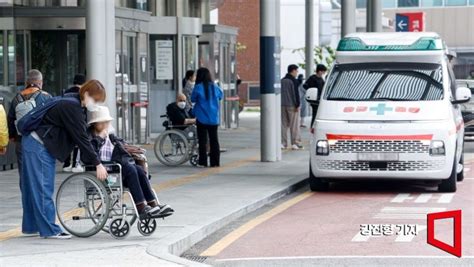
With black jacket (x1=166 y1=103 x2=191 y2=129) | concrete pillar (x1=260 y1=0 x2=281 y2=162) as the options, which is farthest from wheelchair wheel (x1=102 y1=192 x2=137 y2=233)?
concrete pillar (x1=260 y1=0 x2=281 y2=162)

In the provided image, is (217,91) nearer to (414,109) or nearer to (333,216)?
(414,109)

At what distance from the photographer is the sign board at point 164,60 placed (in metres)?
31.2

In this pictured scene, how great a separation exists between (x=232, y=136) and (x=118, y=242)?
1993 cm

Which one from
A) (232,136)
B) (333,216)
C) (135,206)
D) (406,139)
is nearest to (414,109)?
(406,139)

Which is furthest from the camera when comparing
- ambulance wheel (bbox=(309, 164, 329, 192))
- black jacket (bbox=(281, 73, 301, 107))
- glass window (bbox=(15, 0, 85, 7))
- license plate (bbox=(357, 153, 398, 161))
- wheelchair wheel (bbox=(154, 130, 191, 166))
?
black jacket (bbox=(281, 73, 301, 107))

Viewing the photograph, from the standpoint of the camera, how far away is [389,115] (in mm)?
16828

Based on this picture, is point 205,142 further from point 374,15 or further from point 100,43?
point 374,15

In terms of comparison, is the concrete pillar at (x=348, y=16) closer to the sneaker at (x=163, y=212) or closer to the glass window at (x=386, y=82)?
the glass window at (x=386, y=82)

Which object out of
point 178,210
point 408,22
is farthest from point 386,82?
point 408,22

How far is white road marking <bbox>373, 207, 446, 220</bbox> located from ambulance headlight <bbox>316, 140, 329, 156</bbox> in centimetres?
191

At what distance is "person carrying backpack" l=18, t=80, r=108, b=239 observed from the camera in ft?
38.1

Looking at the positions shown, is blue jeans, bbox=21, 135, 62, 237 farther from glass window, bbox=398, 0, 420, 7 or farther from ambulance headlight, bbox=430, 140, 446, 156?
glass window, bbox=398, 0, 420, 7

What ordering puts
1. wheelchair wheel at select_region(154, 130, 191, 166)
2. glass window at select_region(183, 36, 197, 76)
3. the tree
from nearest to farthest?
wheelchair wheel at select_region(154, 130, 191, 166)
glass window at select_region(183, 36, 197, 76)
the tree

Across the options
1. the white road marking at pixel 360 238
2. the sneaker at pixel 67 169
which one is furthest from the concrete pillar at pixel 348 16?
the white road marking at pixel 360 238
